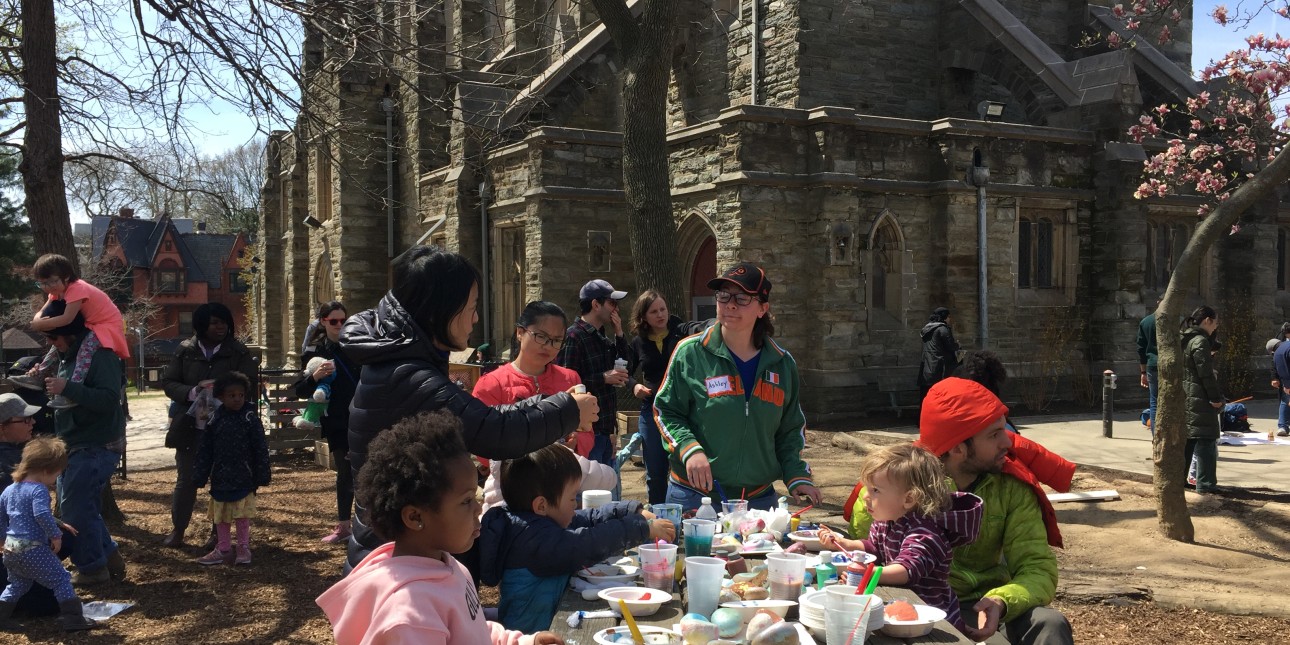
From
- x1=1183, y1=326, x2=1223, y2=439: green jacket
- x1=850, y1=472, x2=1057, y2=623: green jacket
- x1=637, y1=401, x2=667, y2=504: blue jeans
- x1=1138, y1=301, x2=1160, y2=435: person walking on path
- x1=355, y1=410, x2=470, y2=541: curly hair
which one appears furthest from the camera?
x1=1138, y1=301, x2=1160, y2=435: person walking on path

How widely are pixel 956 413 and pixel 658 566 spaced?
1.22 m

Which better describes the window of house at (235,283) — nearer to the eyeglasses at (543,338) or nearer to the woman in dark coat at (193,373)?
the woman in dark coat at (193,373)

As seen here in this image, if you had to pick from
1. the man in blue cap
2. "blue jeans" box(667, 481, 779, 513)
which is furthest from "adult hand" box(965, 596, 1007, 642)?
the man in blue cap

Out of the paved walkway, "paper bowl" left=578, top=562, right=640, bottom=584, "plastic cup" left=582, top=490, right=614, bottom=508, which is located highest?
"plastic cup" left=582, top=490, right=614, bottom=508

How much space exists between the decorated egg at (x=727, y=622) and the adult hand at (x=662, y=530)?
2.41 ft

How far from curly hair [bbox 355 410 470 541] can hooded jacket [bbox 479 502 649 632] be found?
3.32 ft

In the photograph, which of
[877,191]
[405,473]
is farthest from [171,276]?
[405,473]

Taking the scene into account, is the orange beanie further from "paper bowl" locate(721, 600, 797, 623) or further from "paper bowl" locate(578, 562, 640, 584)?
"paper bowl" locate(578, 562, 640, 584)

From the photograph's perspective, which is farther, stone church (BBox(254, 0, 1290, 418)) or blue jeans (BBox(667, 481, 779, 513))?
stone church (BBox(254, 0, 1290, 418))

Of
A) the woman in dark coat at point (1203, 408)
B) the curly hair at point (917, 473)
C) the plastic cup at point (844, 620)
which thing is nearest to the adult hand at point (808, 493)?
the curly hair at point (917, 473)

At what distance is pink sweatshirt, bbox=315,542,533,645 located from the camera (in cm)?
210

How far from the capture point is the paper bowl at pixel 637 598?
2848 millimetres

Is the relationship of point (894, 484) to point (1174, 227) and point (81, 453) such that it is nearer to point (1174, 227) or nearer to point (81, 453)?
point (81, 453)

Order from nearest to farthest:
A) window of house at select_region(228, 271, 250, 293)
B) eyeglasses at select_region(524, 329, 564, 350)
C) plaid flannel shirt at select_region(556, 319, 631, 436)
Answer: eyeglasses at select_region(524, 329, 564, 350), plaid flannel shirt at select_region(556, 319, 631, 436), window of house at select_region(228, 271, 250, 293)
